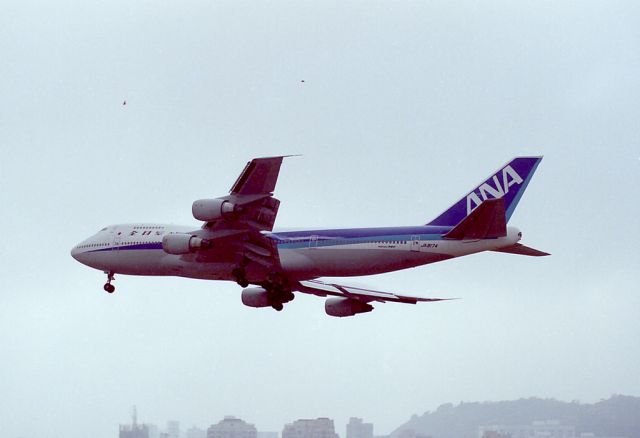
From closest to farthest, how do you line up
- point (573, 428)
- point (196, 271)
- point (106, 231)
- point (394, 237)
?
point (394, 237) < point (196, 271) < point (106, 231) < point (573, 428)

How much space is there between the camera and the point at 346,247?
6022 cm

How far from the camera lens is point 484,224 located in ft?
179

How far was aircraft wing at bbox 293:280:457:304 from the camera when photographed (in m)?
67.4

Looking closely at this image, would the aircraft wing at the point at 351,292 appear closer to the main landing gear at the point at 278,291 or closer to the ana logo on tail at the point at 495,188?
the main landing gear at the point at 278,291

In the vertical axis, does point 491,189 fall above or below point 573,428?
above

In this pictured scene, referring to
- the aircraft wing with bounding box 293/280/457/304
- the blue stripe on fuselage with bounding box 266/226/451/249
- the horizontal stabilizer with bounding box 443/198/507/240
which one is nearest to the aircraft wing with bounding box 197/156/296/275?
the blue stripe on fuselage with bounding box 266/226/451/249

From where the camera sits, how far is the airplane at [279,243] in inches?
2201

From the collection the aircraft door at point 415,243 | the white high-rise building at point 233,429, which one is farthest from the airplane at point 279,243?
the white high-rise building at point 233,429

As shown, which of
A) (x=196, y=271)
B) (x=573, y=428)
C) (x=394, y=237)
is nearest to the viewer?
(x=394, y=237)

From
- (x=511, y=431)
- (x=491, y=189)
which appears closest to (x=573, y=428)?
(x=511, y=431)

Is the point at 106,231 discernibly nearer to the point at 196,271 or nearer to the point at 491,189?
the point at 196,271

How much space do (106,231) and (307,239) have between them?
13.2m

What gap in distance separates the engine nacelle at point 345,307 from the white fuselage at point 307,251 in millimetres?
6777

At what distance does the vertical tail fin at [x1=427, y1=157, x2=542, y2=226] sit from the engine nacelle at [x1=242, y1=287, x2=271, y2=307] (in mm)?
10702
